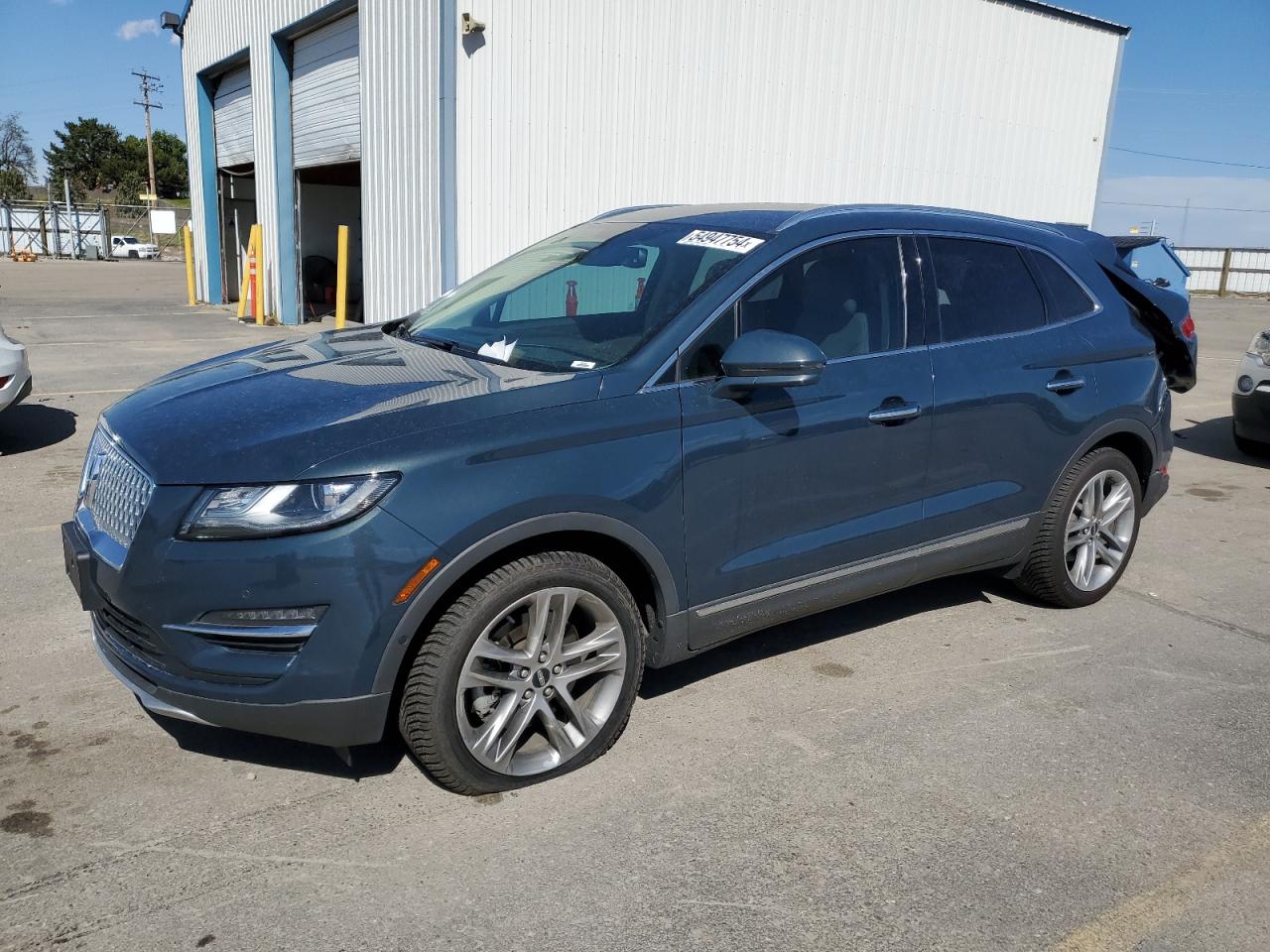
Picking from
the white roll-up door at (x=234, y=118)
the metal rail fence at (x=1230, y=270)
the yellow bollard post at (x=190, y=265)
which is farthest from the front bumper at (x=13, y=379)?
the metal rail fence at (x=1230, y=270)

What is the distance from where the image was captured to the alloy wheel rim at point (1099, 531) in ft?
15.6

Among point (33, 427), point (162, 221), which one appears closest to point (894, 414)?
point (33, 427)

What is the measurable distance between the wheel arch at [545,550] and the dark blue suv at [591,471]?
0.01 meters

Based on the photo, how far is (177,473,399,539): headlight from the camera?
106 inches

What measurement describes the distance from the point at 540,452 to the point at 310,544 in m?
0.71

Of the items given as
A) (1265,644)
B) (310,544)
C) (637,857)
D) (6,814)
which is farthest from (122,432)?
(1265,644)

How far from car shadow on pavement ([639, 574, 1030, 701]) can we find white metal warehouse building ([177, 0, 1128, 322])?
7.84 m

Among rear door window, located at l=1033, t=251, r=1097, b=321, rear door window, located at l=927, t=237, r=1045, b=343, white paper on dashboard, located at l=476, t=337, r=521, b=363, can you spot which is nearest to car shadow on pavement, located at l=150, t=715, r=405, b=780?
white paper on dashboard, located at l=476, t=337, r=521, b=363

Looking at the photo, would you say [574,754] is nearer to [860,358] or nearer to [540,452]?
[540,452]

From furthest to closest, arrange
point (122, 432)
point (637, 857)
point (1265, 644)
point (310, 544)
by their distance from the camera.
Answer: point (1265, 644) < point (122, 432) < point (637, 857) < point (310, 544)

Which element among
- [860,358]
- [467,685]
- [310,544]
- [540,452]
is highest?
[860,358]

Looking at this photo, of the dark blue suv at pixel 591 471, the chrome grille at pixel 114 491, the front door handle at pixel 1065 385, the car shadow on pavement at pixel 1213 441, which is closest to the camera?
the dark blue suv at pixel 591 471

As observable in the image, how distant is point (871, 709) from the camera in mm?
3838

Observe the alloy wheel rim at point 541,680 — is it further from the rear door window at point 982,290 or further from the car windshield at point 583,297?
the rear door window at point 982,290
